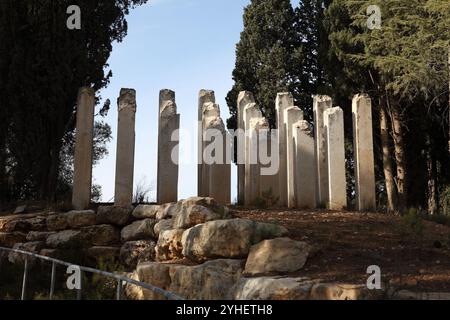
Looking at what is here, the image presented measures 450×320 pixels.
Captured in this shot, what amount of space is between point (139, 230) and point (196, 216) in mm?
2218

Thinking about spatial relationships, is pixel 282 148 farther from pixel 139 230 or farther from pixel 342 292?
pixel 342 292

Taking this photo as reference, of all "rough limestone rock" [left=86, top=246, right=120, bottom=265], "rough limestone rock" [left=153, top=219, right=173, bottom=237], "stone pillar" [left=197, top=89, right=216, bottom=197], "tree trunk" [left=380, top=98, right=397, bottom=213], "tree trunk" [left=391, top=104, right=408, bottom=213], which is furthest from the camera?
"tree trunk" [left=391, top=104, right=408, bottom=213]

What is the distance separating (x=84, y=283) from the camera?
9117mm

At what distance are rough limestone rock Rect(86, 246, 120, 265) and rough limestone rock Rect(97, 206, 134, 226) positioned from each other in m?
0.63

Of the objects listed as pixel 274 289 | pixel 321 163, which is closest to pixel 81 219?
pixel 321 163

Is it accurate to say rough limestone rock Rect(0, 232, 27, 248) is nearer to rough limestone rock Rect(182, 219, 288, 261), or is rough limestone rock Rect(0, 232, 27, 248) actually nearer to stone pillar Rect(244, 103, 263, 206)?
stone pillar Rect(244, 103, 263, 206)

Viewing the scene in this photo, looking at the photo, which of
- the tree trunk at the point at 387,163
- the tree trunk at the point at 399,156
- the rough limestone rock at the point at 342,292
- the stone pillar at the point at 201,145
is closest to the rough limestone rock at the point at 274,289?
the rough limestone rock at the point at 342,292

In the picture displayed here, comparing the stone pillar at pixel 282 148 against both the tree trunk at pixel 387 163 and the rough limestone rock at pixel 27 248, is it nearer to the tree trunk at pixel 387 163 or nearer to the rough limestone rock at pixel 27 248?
the tree trunk at pixel 387 163

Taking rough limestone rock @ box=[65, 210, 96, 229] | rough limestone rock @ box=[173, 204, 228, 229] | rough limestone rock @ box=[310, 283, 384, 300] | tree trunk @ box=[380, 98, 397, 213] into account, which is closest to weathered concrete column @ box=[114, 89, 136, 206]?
rough limestone rock @ box=[65, 210, 96, 229]

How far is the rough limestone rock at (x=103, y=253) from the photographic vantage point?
1157cm

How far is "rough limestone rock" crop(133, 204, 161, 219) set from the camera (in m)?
11.7
